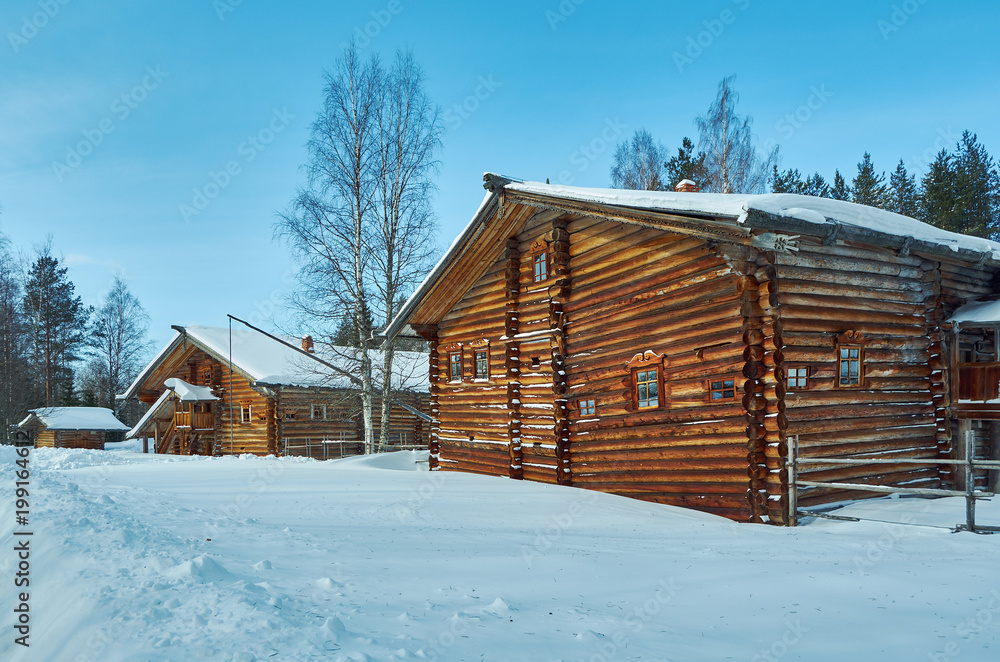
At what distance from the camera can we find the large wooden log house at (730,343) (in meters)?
10.4

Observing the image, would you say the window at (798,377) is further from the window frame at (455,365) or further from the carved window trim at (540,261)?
the window frame at (455,365)

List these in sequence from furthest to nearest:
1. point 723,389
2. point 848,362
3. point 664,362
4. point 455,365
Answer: point 455,365 → point 664,362 → point 848,362 → point 723,389

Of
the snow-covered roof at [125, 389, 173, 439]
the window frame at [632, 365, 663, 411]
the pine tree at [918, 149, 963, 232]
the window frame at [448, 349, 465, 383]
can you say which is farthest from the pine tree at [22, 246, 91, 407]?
the pine tree at [918, 149, 963, 232]

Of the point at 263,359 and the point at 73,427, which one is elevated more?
the point at 263,359

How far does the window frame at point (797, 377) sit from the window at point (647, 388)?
7.72 ft

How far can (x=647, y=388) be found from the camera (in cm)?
1273

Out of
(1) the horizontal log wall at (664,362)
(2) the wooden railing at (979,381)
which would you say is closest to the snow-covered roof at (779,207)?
(1) the horizontal log wall at (664,362)

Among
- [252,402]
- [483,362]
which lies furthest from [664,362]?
[252,402]

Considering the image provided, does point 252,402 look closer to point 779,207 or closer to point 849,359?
point 849,359

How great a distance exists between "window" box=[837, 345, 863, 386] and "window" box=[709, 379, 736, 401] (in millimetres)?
1993

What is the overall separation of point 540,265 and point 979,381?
908 cm

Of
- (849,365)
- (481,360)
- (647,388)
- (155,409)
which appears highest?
(481,360)

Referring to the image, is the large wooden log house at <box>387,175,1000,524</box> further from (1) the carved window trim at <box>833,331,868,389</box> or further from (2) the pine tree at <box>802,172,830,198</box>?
(2) the pine tree at <box>802,172,830,198</box>

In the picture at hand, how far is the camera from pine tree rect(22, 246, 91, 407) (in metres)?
39.1
